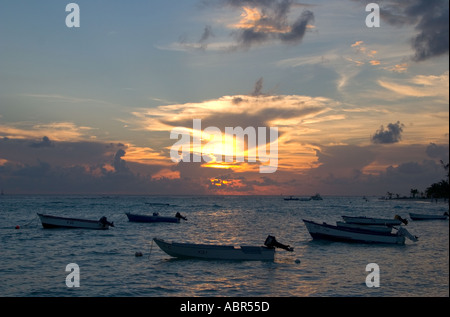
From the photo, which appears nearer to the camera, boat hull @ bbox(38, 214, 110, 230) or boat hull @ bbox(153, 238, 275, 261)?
boat hull @ bbox(153, 238, 275, 261)

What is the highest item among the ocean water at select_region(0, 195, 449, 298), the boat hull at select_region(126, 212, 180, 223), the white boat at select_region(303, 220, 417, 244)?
the white boat at select_region(303, 220, 417, 244)

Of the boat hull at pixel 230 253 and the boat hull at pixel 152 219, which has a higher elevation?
the boat hull at pixel 230 253

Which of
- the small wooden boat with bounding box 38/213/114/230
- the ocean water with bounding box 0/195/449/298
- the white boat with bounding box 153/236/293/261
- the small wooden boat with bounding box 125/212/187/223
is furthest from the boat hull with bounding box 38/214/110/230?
the white boat with bounding box 153/236/293/261

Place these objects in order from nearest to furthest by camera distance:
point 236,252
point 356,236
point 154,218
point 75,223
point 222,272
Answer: point 222,272 → point 236,252 → point 356,236 → point 75,223 → point 154,218

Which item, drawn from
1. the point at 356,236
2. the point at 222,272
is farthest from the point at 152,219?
the point at 222,272

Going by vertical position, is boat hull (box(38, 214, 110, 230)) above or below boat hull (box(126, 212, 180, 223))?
above

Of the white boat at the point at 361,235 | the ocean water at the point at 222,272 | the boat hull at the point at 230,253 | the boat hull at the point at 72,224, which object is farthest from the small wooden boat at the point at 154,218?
the boat hull at the point at 230,253

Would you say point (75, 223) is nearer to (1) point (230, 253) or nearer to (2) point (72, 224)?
(2) point (72, 224)

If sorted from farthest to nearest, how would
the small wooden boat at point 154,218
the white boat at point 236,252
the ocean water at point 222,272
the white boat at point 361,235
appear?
the small wooden boat at point 154,218 → the white boat at point 361,235 → the white boat at point 236,252 → the ocean water at point 222,272

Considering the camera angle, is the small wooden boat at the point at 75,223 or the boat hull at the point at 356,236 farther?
the small wooden boat at the point at 75,223

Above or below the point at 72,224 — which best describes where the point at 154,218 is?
below

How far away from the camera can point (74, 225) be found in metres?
57.5

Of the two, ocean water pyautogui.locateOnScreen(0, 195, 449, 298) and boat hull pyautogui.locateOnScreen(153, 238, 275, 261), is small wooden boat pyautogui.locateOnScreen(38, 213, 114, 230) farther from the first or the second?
boat hull pyautogui.locateOnScreen(153, 238, 275, 261)

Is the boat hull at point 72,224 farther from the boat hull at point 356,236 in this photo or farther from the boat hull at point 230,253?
the boat hull at point 356,236
